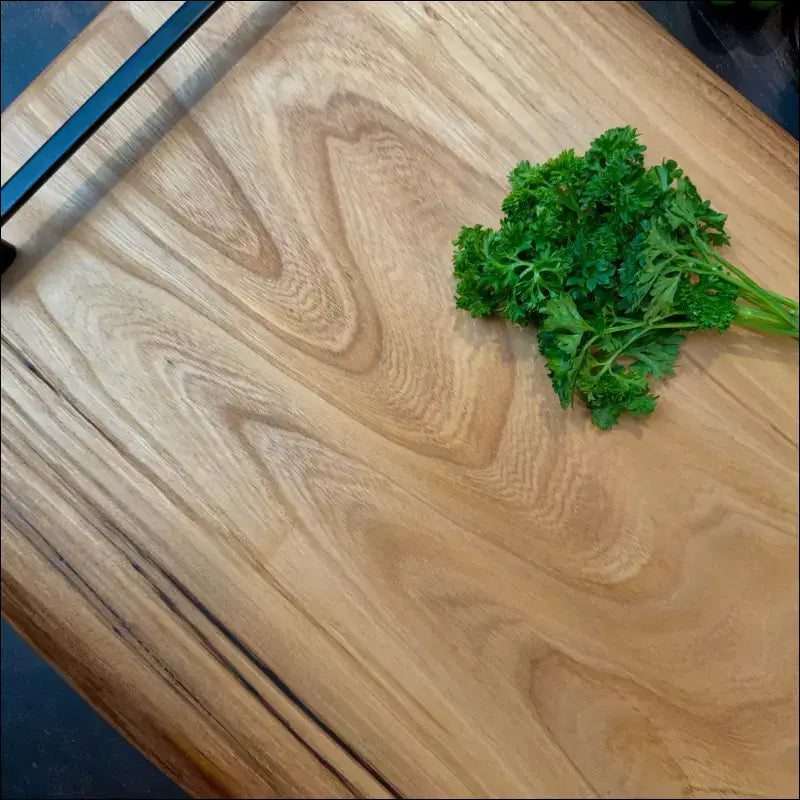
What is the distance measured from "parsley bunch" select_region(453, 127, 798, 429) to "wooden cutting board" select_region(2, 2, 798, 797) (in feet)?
0.19

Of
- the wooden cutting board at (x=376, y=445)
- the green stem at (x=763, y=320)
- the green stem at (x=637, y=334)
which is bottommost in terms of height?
the wooden cutting board at (x=376, y=445)

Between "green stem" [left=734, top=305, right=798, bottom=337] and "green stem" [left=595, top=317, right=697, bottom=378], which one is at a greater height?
"green stem" [left=734, top=305, right=798, bottom=337]

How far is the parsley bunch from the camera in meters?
0.86

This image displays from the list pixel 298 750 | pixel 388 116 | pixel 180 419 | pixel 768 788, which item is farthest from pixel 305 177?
pixel 768 788

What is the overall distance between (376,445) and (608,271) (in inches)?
14.2

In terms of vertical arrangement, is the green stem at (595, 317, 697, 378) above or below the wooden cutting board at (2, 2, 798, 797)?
above

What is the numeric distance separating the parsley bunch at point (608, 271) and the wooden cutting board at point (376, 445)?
6 centimetres

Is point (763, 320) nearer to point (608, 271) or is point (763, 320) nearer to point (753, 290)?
point (753, 290)

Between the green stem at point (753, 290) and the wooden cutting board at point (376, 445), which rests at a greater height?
the green stem at point (753, 290)

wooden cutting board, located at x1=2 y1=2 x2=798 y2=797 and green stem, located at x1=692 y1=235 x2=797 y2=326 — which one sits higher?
green stem, located at x1=692 y1=235 x2=797 y2=326

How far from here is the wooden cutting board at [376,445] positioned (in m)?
0.93

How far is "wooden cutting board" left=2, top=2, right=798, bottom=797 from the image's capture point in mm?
929

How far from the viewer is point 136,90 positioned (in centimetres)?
94

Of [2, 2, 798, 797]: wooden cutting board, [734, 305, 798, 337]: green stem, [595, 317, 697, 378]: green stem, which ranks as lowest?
[2, 2, 798, 797]: wooden cutting board
